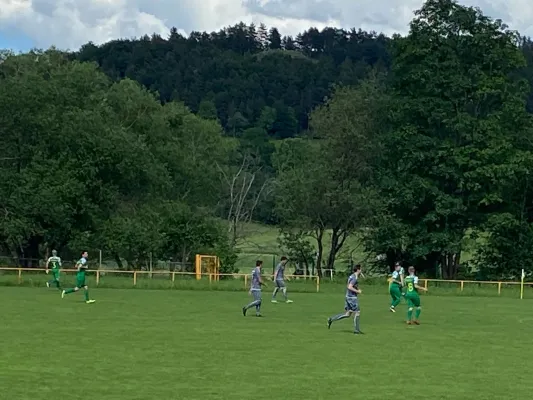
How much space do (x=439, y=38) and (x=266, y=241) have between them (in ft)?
172

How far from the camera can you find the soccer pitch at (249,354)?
1495 cm

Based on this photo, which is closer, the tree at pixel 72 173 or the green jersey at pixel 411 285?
the green jersey at pixel 411 285

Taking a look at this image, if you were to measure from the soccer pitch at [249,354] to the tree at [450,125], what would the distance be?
2848 cm

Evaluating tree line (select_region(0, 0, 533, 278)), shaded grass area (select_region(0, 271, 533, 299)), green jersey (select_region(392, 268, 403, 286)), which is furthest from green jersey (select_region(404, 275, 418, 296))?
tree line (select_region(0, 0, 533, 278))

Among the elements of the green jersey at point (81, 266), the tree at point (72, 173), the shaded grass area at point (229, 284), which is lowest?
the shaded grass area at point (229, 284)

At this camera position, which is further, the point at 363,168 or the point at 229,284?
the point at 363,168

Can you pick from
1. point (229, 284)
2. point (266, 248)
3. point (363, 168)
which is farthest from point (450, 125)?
point (266, 248)

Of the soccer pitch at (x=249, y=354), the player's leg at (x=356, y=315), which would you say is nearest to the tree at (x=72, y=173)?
the soccer pitch at (x=249, y=354)

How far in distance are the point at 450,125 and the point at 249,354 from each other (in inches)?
1803

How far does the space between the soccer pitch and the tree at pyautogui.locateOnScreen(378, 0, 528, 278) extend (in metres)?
28.5

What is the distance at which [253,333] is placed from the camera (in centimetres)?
2386

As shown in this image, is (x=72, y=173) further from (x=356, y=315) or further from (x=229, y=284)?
(x=356, y=315)

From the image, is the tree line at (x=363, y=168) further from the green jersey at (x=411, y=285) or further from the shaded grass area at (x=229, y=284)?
the green jersey at (x=411, y=285)

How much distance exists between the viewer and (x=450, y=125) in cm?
6275
